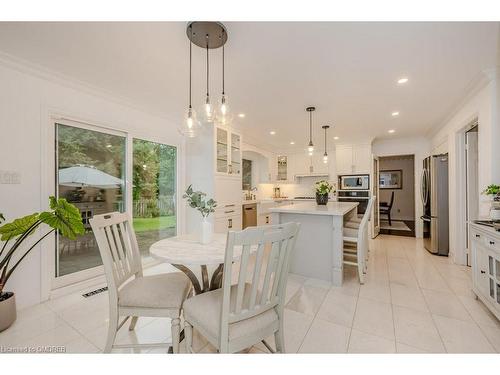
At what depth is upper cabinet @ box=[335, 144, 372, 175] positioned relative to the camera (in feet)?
17.0

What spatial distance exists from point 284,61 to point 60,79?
237 centimetres

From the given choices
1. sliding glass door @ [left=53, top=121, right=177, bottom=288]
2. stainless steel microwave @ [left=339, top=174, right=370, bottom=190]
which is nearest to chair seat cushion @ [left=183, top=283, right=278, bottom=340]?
sliding glass door @ [left=53, top=121, right=177, bottom=288]

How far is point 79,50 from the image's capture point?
1.91m

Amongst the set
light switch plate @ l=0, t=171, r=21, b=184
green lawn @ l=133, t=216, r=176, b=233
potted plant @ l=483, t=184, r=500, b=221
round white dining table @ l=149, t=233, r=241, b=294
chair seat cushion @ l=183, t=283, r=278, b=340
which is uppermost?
light switch plate @ l=0, t=171, r=21, b=184

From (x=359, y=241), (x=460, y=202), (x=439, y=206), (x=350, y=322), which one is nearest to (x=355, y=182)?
(x=439, y=206)

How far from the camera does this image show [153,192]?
3555mm

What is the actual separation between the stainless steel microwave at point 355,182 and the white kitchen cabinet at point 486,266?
290 cm

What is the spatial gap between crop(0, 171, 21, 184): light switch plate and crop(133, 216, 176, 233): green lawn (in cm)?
138

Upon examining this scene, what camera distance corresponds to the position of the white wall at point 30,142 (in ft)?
6.79

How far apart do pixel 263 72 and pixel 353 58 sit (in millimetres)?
848

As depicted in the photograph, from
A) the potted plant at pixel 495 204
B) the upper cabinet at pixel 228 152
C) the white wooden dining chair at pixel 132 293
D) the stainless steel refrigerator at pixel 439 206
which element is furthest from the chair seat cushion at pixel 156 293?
the stainless steel refrigerator at pixel 439 206

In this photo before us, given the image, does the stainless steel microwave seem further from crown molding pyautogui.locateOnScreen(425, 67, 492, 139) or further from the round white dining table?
the round white dining table

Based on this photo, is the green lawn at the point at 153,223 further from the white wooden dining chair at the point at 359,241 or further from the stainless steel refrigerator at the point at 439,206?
the stainless steel refrigerator at the point at 439,206
